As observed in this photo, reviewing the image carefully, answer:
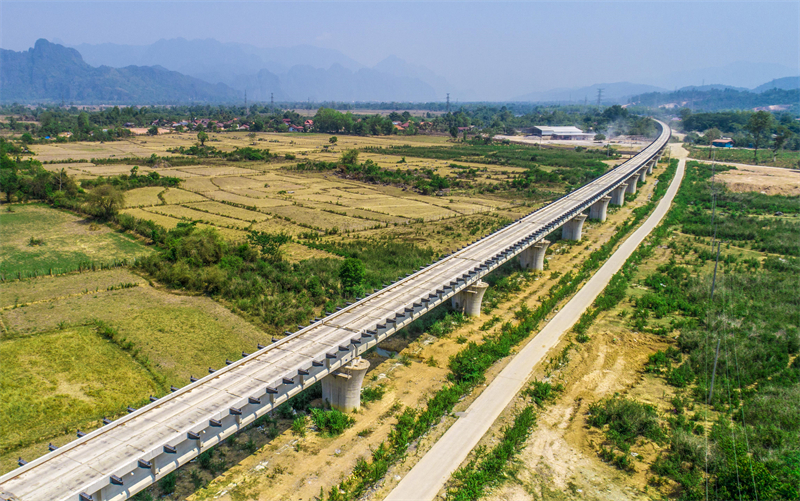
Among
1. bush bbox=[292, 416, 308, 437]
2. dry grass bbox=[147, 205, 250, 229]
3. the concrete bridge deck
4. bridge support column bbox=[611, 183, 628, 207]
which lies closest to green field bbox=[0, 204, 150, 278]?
dry grass bbox=[147, 205, 250, 229]

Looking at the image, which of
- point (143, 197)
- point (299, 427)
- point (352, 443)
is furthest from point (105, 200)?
point (352, 443)

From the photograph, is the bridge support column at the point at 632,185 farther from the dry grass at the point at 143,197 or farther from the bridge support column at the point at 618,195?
the dry grass at the point at 143,197

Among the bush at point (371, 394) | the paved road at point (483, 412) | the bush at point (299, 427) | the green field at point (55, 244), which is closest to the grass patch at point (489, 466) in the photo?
the paved road at point (483, 412)

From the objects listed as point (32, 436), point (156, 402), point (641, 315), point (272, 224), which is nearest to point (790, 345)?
point (641, 315)

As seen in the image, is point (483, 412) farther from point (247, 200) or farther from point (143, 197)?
point (143, 197)

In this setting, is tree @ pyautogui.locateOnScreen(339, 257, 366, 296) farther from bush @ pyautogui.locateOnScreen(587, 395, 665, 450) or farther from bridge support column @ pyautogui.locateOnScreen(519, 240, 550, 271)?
bush @ pyautogui.locateOnScreen(587, 395, 665, 450)
